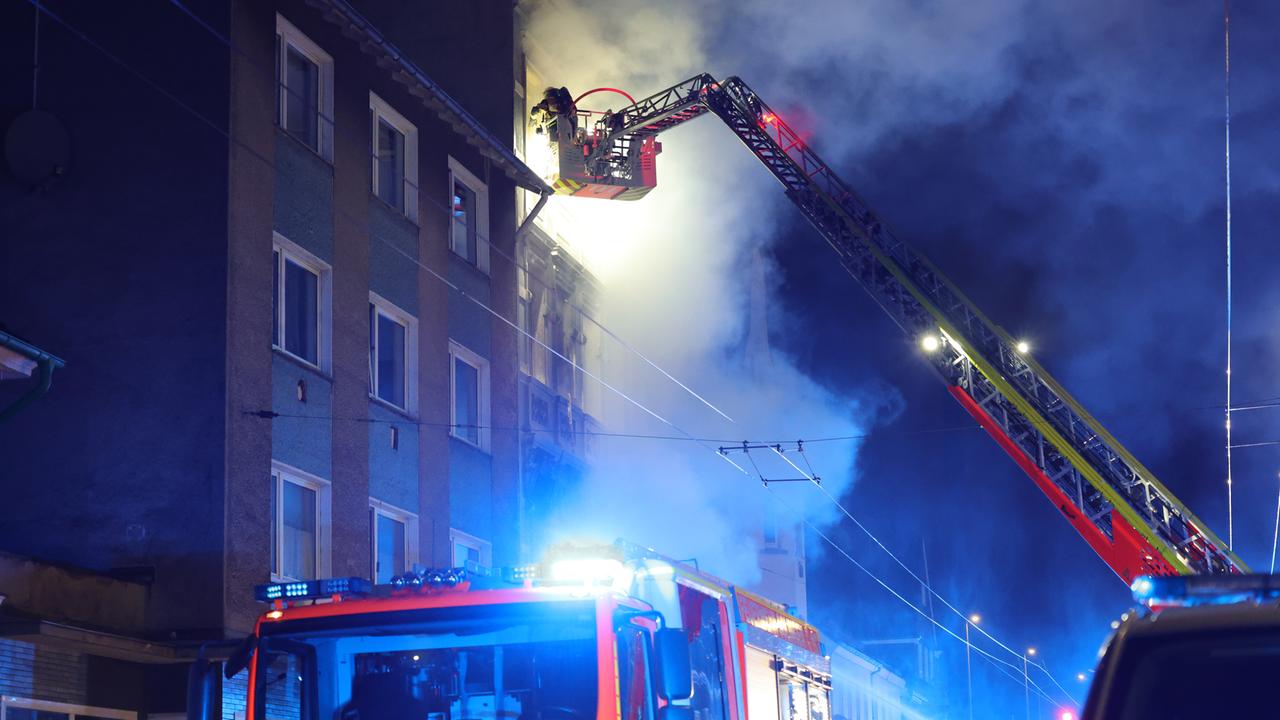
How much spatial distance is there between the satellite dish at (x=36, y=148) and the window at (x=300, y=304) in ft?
8.04

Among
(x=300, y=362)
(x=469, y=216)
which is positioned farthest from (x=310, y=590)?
(x=469, y=216)

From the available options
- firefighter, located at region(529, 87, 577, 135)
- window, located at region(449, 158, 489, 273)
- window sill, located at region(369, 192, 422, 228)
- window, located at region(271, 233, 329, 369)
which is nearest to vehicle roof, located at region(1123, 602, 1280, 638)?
window, located at region(271, 233, 329, 369)

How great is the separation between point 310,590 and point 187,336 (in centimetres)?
774

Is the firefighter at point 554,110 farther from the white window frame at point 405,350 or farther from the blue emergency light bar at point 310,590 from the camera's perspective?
the blue emergency light bar at point 310,590

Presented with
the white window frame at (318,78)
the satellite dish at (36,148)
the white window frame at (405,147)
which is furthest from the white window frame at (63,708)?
the white window frame at (405,147)

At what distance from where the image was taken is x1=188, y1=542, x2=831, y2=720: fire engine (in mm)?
7719

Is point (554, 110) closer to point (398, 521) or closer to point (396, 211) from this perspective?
point (396, 211)

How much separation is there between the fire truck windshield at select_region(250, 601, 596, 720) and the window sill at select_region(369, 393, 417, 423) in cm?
1042

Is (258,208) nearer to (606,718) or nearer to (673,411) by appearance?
(606,718)

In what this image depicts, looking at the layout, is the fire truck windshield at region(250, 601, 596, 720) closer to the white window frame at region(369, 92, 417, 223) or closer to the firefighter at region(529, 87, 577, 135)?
the white window frame at region(369, 92, 417, 223)

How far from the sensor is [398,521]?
747 inches

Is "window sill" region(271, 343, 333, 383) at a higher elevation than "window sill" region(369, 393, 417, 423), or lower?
higher

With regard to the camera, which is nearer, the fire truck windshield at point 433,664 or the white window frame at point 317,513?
the fire truck windshield at point 433,664

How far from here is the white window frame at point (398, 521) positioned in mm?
18000
